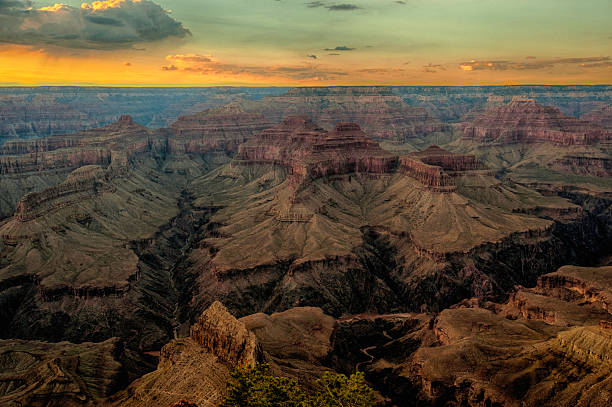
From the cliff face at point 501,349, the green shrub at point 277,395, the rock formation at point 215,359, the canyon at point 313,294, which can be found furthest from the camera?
the canyon at point 313,294

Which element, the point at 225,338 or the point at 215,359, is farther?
the point at 225,338

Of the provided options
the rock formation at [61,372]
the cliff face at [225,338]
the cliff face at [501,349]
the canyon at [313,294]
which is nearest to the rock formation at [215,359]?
the cliff face at [225,338]

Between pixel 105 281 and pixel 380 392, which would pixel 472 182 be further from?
pixel 105 281

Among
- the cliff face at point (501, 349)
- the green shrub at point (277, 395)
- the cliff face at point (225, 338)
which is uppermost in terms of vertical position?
the green shrub at point (277, 395)

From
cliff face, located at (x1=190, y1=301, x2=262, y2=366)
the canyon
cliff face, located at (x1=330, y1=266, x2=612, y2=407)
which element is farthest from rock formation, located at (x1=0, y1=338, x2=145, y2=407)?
cliff face, located at (x1=330, y1=266, x2=612, y2=407)

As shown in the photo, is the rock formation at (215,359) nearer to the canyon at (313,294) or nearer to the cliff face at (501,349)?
the canyon at (313,294)

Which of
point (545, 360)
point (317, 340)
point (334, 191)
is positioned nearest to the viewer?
point (545, 360)

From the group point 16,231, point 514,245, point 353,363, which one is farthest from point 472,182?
point 16,231

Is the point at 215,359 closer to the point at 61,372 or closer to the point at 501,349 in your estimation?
the point at 61,372

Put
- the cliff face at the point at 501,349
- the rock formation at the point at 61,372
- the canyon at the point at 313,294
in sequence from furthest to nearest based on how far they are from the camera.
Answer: the canyon at the point at 313,294 < the cliff face at the point at 501,349 < the rock formation at the point at 61,372

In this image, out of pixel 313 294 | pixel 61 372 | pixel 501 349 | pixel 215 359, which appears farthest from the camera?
pixel 313 294

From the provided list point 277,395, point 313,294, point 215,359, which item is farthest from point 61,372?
point 313,294
